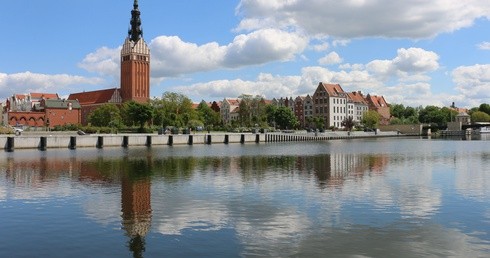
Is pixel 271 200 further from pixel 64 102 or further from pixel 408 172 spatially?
pixel 64 102

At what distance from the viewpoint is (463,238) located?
622 inches

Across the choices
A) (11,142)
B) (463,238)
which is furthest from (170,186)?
(11,142)

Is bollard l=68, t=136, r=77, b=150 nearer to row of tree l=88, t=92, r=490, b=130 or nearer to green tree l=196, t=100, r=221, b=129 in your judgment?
row of tree l=88, t=92, r=490, b=130

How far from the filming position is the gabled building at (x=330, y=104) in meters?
186

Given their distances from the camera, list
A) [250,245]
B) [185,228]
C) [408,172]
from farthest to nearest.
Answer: [408,172] < [185,228] < [250,245]

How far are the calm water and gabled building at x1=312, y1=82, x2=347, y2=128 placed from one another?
501 feet

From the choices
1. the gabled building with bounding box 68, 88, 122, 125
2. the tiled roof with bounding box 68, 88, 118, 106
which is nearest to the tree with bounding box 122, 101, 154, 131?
the gabled building with bounding box 68, 88, 122, 125

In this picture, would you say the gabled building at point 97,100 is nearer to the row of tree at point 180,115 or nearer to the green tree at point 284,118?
the row of tree at point 180,115

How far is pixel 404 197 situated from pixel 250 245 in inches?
473

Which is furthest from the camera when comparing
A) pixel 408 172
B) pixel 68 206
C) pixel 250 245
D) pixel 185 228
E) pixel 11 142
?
pixel 11 142

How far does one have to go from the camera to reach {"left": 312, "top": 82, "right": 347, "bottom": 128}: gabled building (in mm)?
185575

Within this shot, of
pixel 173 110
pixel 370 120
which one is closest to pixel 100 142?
pixel 173 110

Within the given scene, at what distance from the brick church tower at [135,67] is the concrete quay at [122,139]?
68.1m

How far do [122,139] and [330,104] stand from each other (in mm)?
110144
